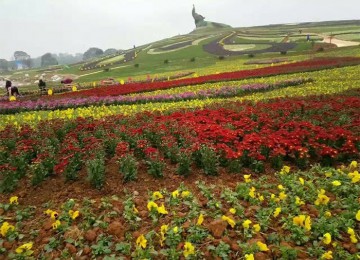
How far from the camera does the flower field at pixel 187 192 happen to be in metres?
4.70

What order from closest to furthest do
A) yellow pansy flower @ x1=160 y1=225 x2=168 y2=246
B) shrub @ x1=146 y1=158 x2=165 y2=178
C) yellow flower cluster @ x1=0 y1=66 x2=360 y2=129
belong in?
yellow pansy flower @ x1=160 y1=225 x2=168 y2=246 < shrub @ x1=146 y1=158 x2=165 y2=178 < yellow flower cluster @ x1=0 y1=66 x2=360 y2=129

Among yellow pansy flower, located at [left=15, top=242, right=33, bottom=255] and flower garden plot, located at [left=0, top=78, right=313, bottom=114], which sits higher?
flower garden plot, located at [left=0, top=78, right=313, bottom=114]

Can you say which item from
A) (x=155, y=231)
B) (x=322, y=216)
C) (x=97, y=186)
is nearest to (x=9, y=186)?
(x=97, y=186)

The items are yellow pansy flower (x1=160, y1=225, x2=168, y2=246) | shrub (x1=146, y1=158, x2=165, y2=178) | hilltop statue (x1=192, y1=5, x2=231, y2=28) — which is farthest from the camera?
hilltop statue (x1=192, y1=5, x2=231, y2=28)

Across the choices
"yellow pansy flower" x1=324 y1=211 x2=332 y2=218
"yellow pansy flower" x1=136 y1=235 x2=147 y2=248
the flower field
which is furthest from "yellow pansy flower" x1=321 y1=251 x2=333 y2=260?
"yellow pansy flower" x1=136 y1=235 x2=147 y2=248

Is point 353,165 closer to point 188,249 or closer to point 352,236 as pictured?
point 352,236

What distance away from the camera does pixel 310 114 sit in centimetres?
1100

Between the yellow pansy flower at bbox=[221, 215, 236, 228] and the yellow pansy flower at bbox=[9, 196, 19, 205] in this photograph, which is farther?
the yellow pansy flower at bbox=[9, 196, 19, 205]

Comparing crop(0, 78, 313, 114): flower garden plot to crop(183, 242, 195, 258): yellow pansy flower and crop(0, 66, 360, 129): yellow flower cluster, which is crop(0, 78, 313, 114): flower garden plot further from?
crop(183, 242, 195, 258): yellow pansy flower

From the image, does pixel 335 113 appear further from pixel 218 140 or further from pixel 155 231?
pixel 155 231

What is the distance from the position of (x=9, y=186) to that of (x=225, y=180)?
14.8ft

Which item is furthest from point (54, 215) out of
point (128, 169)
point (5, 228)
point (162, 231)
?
point (162, 231)

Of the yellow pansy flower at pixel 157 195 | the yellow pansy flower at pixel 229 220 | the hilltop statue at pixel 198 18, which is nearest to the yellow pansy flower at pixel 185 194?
the yellow pansy flower at pixel 157 195

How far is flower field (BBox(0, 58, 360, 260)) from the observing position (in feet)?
15.4
